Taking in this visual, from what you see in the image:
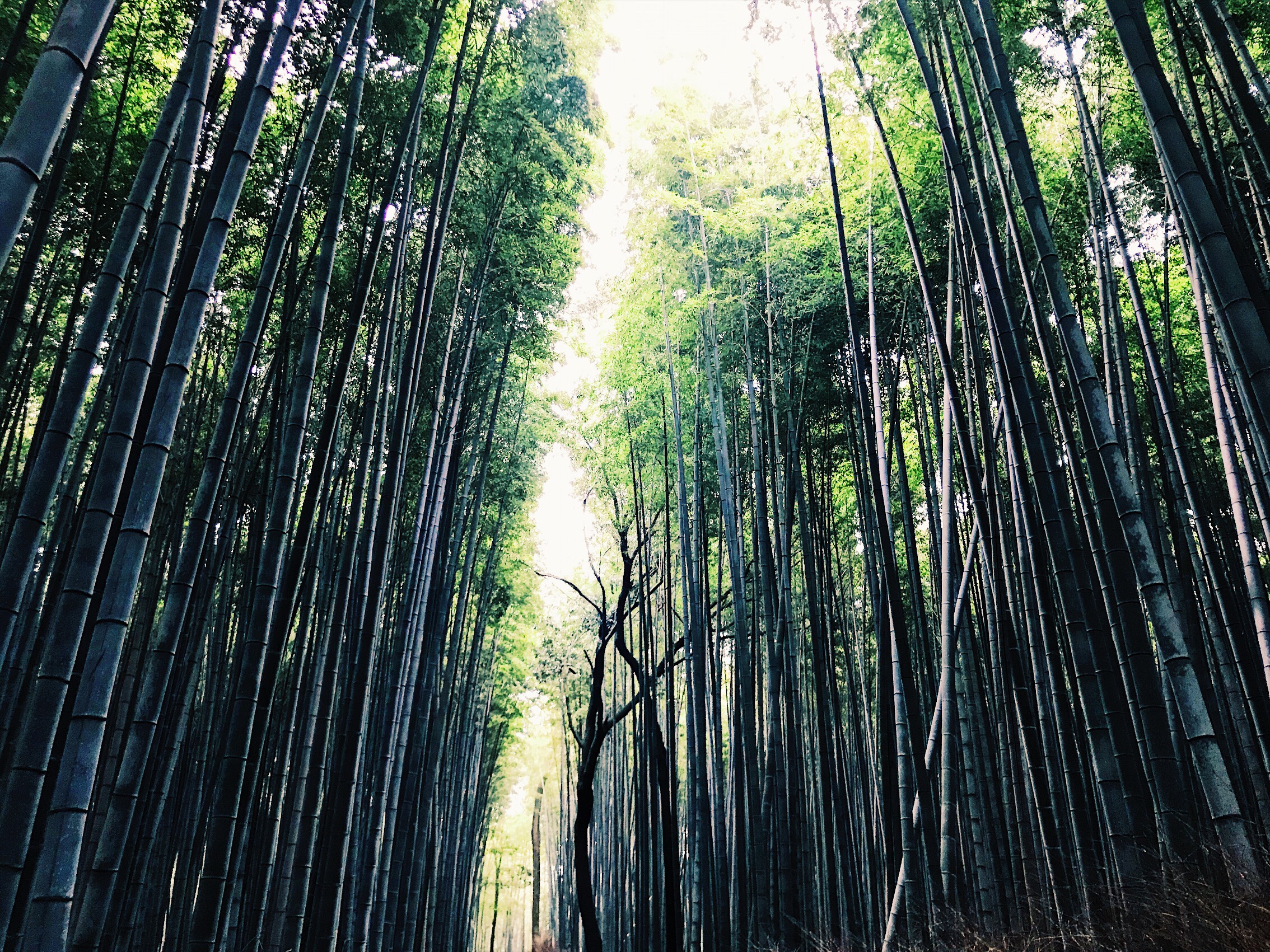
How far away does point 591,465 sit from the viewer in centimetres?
793

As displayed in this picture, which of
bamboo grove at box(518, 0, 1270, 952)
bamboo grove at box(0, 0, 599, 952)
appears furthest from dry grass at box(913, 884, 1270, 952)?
bamboo grove at box(0, 0, 599, 952)

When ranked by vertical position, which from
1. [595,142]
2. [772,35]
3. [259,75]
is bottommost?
[259,75]

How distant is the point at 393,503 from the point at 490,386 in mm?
3215

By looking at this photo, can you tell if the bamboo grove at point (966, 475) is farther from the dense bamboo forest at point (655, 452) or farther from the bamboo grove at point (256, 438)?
the bamboo grove at point (256, 438)

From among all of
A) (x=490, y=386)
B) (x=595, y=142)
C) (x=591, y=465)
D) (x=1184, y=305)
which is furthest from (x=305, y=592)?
(x=1184, y=305)

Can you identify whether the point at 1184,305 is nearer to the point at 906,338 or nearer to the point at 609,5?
the point at 906,338

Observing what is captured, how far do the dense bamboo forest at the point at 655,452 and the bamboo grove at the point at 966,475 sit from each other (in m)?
0.03

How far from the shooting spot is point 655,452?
702 centimetres

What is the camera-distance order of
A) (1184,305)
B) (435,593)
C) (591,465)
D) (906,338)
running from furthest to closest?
(591,465)
(1184,305)
(906,338)
(435,593)

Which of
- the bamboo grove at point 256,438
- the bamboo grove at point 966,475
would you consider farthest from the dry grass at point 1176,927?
the bamboo grove at point 256,438

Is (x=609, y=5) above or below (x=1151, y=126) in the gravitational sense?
above

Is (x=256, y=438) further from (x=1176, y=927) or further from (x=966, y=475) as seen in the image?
(x=1176, y=927)

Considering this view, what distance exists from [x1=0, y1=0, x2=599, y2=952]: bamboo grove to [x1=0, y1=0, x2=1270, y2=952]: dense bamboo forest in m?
0.02

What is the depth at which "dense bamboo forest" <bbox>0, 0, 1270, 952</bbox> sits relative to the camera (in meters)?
1.50
